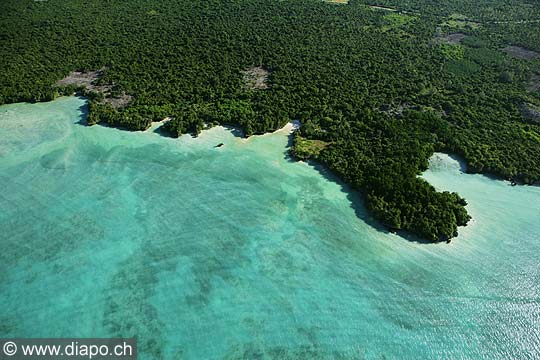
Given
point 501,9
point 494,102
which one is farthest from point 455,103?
point 501,9

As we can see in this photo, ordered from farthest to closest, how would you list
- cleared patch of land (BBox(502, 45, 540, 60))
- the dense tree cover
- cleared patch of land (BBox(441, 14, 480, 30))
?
cleared patch of land (BBox(441, 14, 480, 30))
cleared patch of land (BBox(502, 45, 540, 60))
the dense tree cover

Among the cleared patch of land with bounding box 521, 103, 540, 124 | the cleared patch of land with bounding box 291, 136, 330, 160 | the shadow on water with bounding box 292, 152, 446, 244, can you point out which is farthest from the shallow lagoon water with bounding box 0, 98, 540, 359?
the cleared patch of land with bounding box 521, 103, 540, 124

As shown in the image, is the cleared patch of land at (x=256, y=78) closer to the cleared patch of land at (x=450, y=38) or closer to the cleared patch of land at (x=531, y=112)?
the cleared patch of land at (x=450, y=38)

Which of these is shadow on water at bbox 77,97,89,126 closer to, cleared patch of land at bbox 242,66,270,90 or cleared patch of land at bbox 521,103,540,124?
cleared patch of land at bbox 242,66,270,90

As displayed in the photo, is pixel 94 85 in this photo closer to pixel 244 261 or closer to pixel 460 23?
pixel 244 261

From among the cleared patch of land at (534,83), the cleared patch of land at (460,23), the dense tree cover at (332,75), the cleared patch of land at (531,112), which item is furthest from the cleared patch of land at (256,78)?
the cleared patch of land at (460,23)

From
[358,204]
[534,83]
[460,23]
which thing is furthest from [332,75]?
[460,23]
